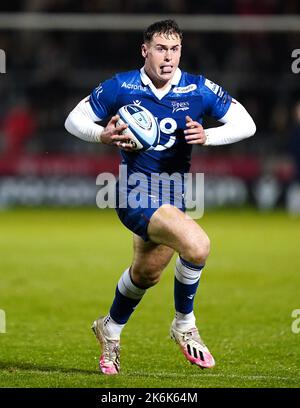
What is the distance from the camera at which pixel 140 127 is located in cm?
646

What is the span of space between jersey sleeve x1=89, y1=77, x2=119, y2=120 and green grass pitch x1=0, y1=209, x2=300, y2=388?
69.5 inches

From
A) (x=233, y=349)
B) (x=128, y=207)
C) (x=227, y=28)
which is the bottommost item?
(x=233, y=349)

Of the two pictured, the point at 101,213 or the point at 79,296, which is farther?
the point at 101,213

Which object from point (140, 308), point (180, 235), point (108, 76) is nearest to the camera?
point (180, 235)

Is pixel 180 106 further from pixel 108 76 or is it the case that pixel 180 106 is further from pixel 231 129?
pixel 108 76

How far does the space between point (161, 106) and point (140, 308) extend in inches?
142

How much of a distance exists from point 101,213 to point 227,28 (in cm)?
469

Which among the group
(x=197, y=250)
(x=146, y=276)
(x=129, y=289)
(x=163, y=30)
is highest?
(x=163, y=30)

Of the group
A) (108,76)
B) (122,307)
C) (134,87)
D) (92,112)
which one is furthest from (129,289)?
(108,76)

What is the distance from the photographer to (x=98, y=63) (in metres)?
21.7

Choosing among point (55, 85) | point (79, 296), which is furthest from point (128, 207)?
point (55, 85)

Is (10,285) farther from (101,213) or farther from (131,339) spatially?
(101,213)

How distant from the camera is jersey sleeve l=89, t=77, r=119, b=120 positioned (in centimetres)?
673

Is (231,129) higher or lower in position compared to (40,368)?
higher
